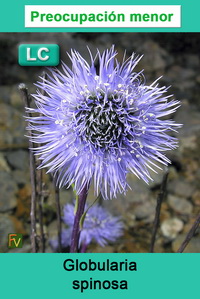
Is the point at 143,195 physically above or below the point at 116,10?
below

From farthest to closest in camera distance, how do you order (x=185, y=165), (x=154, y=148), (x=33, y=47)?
1. (x=185, y=165)
2. (x=33, y=47)
3. (x=154, y=148)

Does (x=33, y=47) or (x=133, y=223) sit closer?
(x=33, y=47)

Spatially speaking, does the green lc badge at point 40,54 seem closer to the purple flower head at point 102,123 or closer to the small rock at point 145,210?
the purple flower head at point 102,123

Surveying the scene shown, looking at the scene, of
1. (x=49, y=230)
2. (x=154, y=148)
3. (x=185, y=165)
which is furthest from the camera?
(x=185, y=165)

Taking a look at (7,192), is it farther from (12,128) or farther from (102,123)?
(102,123)

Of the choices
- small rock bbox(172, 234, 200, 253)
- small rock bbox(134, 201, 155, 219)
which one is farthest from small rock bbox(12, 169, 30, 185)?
small rock bbox(172, 234, 200, 253)

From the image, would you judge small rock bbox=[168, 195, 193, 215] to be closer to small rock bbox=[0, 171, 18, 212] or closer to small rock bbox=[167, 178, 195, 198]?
small rock bbox=[167, 178, 195, 198]

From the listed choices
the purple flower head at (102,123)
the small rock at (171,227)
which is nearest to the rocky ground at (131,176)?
the small rock at (171,227)
